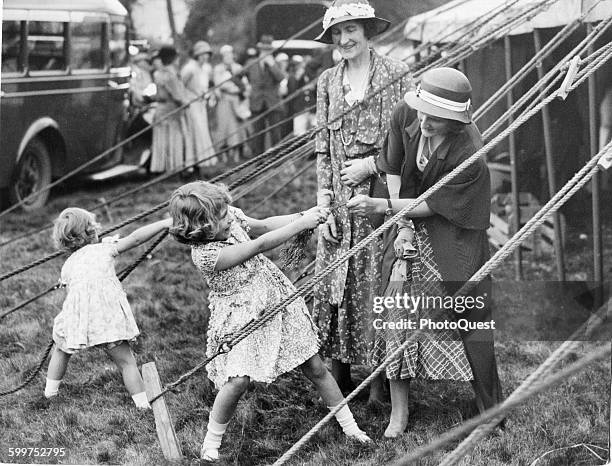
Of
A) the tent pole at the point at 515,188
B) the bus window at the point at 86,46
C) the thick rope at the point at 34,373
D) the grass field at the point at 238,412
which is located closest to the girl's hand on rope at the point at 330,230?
the grass field at the point at 238,412

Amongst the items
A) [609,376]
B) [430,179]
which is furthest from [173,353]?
[609,376]

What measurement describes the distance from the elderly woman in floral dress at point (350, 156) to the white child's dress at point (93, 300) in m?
0.75

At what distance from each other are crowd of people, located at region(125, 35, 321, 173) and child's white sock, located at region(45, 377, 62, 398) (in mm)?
3008

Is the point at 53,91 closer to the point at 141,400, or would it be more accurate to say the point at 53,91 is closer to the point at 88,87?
the point at 88,87

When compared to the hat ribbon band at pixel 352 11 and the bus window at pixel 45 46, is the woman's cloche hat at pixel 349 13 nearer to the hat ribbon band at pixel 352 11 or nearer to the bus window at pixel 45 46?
the hat ribbon band at pixel 352 11

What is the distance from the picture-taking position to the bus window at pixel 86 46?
5.59 metres

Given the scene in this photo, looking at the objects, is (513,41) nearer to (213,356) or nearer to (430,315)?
(430,315)

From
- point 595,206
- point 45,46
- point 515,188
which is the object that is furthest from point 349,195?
point 45,46

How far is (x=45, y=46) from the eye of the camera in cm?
497

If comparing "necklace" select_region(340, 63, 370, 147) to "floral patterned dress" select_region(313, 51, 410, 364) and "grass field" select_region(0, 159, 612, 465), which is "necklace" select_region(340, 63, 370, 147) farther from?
"grass field" select_region(0, 159, 612, 465)

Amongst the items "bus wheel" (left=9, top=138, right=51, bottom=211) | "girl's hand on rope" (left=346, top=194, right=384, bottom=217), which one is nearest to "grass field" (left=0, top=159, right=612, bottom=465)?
"girl's hand on rope" (left=346, top=194, right=384, bottom=217)

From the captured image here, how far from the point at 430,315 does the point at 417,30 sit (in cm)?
259

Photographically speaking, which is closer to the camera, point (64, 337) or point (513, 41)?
point (64, 337)

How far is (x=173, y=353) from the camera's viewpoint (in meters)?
3.72
